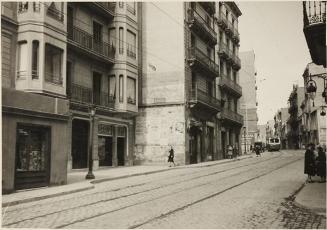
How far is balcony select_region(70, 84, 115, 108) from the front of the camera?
23047 millimetres

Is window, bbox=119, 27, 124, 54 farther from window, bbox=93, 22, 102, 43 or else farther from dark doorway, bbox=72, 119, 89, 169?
dark doorway, bbox=72, 119, 89, 169

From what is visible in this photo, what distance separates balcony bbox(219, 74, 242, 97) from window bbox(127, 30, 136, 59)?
48.3 ft

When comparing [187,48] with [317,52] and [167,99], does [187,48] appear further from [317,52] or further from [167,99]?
[317,52]

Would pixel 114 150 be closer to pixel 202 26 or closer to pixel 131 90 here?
pixel 131 90

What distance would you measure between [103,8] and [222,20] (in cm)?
1961

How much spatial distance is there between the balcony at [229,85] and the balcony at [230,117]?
245 centimetres

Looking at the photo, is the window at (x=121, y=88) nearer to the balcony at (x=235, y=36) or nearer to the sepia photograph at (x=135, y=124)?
the sepia photograph at (x=135, y=124)

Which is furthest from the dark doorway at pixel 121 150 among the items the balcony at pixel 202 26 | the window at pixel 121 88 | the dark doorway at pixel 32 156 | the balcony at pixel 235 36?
the balcony at pixel 235 36

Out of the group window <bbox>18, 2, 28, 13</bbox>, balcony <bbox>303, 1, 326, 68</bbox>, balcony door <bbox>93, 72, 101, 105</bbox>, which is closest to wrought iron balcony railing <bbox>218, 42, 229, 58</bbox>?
balcony door <bbox>93, 72, 101, 105</bbox>

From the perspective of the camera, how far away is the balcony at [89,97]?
75.6 feet

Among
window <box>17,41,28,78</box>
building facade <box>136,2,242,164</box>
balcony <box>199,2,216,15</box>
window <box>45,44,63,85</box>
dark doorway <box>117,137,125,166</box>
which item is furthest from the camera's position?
balcony <box>199,2,216,15</box>

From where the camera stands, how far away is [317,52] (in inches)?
475

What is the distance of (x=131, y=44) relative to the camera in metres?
28.9

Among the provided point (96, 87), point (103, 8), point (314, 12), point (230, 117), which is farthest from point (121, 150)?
point (314, 12)
